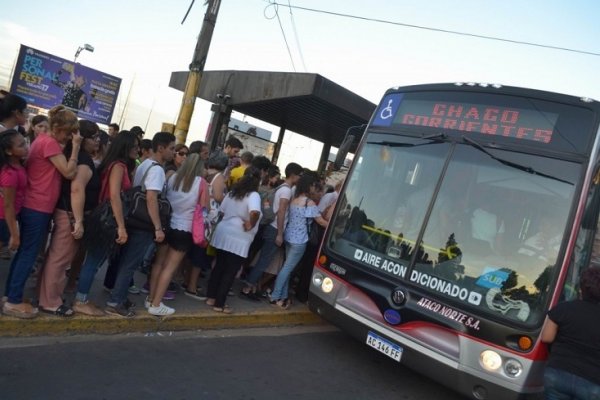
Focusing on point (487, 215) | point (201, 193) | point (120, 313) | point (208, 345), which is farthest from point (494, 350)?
point (120, 313)

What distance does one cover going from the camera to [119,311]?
15.4 feet

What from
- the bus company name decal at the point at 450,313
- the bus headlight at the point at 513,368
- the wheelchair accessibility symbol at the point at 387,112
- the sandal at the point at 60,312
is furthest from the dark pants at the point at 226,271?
the bus headlight at the point at 513,368

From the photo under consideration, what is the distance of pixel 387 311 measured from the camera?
4.52 meters

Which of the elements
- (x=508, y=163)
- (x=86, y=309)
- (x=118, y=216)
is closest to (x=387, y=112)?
(x=508, y=163)

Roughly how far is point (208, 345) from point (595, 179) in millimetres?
3798

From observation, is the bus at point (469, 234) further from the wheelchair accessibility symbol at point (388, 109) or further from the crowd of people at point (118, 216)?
the crowd of people at point (118, 216)

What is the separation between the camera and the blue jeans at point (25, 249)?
400 centimetres

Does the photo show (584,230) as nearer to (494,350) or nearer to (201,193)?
(494,350)

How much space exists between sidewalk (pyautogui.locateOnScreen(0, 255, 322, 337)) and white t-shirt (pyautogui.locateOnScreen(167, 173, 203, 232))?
0.95m

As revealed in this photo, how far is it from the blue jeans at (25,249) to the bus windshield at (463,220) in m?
2.79

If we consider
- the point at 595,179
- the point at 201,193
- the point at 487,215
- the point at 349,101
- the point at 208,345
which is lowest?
the point at 208,345

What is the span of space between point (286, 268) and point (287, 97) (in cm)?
485

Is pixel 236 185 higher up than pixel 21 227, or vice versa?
pixel 236 185

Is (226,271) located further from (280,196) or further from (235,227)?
(280,196)
